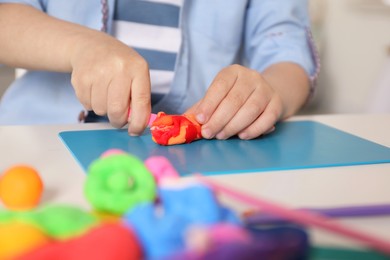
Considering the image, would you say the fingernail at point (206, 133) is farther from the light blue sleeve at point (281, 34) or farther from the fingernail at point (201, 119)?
the light blue sleeve at point (281, 34)

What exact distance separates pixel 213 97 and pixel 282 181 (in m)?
0.17

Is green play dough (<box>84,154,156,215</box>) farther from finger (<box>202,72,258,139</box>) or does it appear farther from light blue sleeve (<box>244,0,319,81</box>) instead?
light blue sleeve (<box>244,0,319,81</box>)

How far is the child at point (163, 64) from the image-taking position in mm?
537

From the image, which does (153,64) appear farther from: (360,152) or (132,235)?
(132,235)

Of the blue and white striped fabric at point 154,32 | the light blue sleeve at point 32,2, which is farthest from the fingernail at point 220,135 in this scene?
the light blue sleeve at point 32,2

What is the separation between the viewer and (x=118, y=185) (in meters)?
0.30

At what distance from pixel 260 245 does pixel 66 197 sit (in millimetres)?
183

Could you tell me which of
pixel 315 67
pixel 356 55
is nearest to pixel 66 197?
pixel 315 67

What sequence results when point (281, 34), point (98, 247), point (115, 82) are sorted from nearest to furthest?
point (98, 247) → point (115, 82) → point (281, 34)

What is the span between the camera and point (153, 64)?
77cm

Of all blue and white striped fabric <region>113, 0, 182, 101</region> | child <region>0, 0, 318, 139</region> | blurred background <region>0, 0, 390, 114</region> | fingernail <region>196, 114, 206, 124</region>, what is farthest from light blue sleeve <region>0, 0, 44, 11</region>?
blurred background <region>0, 0, 390, 114</region>

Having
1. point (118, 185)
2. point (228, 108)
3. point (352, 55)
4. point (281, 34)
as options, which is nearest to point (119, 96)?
point (228, 108)

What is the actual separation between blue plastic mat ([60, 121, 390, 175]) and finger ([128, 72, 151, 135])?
0.07 ft

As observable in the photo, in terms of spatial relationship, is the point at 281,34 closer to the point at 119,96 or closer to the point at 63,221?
the point at 119,96
